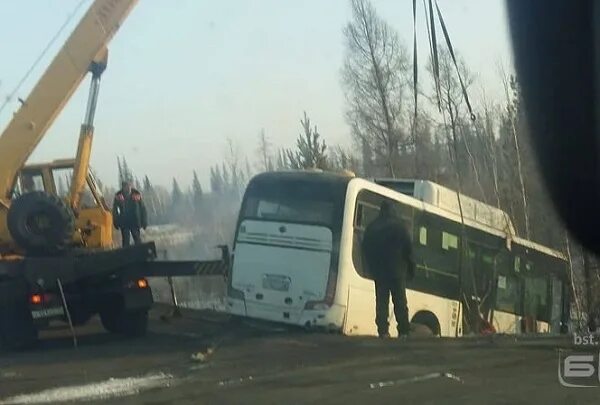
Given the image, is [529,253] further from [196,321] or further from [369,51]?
[369,51]

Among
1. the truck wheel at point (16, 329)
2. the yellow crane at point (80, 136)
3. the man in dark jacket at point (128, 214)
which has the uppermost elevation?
the yellow crane at point (80, 136)

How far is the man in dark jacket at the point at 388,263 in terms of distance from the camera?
15758mm

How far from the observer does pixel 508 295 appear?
21.0 metres

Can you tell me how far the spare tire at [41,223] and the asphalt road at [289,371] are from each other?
71.4 inches

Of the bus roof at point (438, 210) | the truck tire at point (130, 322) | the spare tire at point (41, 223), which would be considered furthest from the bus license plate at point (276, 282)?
the spare tire at point (41, 223)

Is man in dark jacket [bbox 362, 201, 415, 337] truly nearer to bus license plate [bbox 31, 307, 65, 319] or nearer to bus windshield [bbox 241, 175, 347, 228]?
bus windshield [bbox 241, 175, 347, 228]

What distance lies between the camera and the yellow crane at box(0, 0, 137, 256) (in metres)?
19.5

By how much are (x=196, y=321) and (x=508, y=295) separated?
20.3 feet

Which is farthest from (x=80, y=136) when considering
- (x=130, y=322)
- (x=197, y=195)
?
(x=197, y=195)

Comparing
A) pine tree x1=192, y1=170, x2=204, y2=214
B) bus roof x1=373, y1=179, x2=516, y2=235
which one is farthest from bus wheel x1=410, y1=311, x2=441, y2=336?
pine tree x1=192, y1=170, x2=204, y2=214

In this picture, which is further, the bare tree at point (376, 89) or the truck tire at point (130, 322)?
the bare tree at point (376, 89)

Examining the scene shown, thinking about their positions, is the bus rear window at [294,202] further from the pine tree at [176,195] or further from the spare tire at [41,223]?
the pine tree at [176,195]

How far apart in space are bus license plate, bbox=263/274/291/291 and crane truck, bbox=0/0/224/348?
3.94ft

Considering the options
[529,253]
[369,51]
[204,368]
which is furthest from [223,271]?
[369,51]
